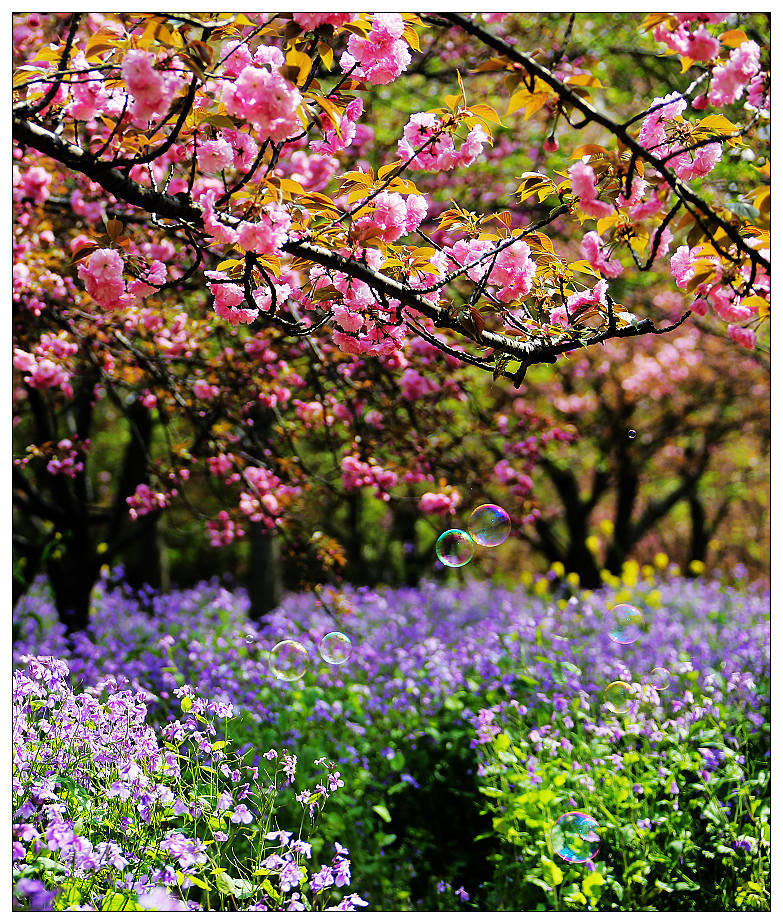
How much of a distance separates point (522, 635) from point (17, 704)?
389cm

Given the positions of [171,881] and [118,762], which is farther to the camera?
[118,762]

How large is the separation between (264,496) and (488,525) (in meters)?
1.58

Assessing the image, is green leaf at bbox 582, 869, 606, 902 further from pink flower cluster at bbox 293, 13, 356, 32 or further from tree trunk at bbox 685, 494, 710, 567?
tree trunk at bbox 685, 494, 710, 567

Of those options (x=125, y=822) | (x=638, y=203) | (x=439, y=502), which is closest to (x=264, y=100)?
(x=638, y=203)

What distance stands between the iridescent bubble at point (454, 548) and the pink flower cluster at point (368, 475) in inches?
19.3

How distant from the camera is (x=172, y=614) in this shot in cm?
770

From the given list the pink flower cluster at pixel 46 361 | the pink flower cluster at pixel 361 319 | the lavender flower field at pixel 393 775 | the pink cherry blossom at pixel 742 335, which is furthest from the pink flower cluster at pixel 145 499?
the pink cherry blossom at pixel 742 335

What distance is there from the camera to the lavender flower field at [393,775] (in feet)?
10.1

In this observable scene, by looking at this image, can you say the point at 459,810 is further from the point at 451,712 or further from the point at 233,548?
the point at 233,548

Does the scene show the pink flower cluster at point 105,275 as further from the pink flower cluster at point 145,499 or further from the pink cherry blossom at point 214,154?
the pink flower cluster at point 145,499

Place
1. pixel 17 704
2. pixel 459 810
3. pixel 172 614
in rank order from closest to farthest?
pixel 17 704
pixel 459 810
pixel 172 614

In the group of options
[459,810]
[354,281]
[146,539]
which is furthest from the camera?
[146,539]

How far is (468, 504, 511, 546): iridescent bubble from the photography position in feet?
16.3
